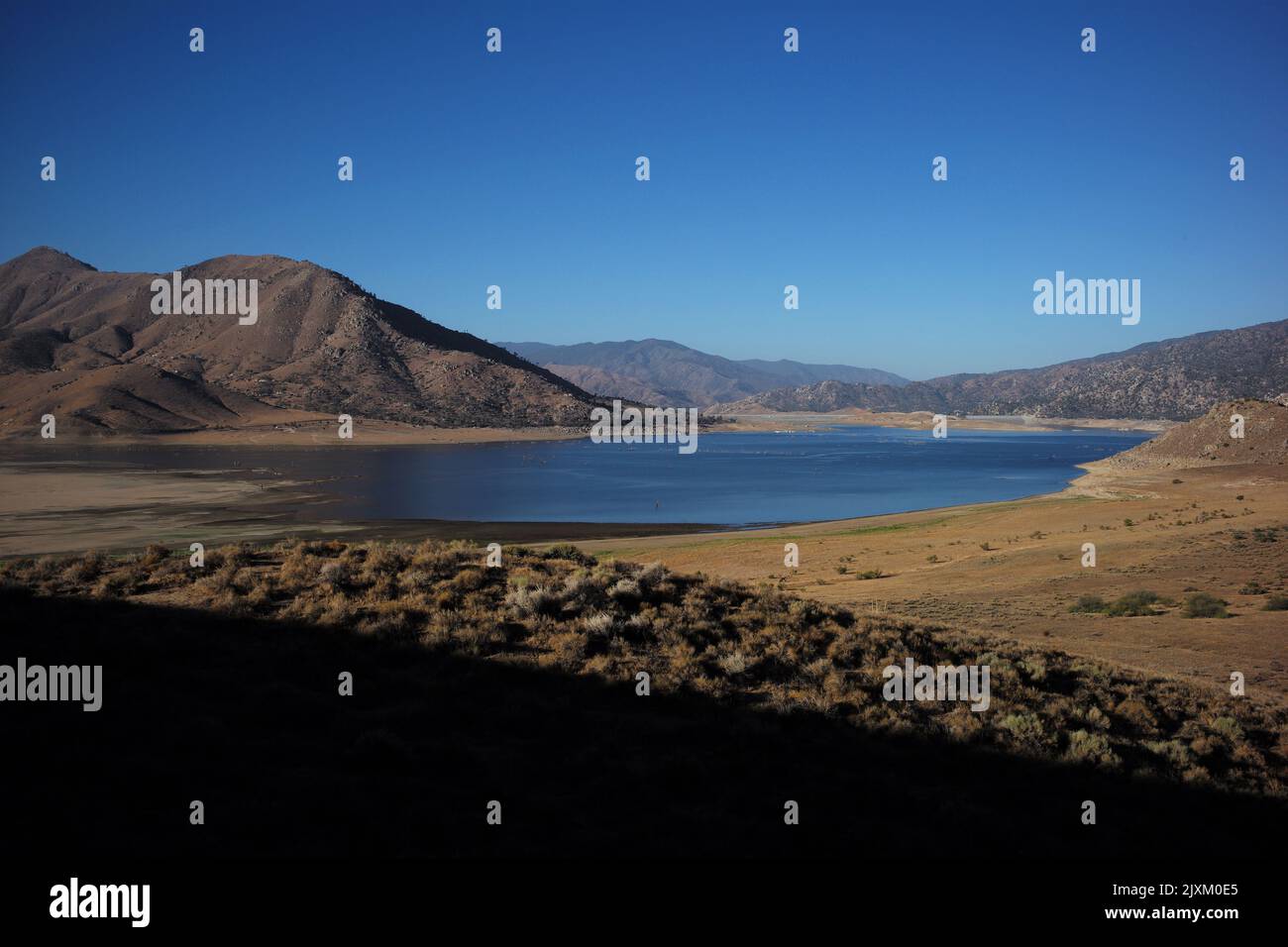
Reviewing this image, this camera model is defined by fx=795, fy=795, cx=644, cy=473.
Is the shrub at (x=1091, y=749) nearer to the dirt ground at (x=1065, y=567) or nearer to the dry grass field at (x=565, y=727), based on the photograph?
the dry grass field at (x=565, y=727)

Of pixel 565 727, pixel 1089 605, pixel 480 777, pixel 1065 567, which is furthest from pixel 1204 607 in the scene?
pixel 480 777

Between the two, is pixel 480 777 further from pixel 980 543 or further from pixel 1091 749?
pixel 980 543

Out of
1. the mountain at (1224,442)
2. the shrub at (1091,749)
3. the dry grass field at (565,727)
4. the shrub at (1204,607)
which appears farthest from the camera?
A: the mountain at (1224,442)

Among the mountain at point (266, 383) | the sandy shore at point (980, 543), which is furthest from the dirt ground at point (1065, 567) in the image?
the mountain at point (266, 383)

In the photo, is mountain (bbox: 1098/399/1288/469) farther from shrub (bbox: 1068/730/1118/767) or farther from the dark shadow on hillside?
the dark shadow on hillside

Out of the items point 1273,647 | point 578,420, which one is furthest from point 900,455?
point 1273,647

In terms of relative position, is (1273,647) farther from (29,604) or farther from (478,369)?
(478,369)
